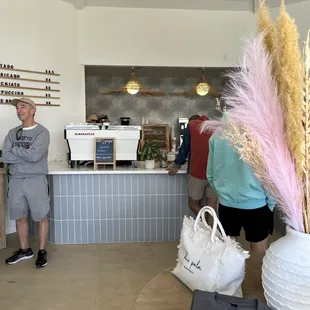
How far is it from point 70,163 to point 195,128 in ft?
5.28

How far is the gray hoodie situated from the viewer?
3238mm

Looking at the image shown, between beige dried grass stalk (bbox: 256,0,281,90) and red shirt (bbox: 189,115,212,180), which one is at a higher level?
beige dried grass stalk (bbox: 256,0,281,90)

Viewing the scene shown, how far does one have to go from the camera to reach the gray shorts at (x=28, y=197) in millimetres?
3355

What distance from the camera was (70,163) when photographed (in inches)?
162

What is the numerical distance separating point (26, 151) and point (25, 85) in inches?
68.6

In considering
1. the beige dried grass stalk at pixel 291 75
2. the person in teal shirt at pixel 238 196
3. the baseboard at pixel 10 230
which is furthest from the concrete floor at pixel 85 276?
the beige dried grass stalk at pixel 291 75

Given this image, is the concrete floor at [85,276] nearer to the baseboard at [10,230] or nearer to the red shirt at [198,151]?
the baseboard at [10,230]

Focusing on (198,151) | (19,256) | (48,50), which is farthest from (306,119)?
(48,50)

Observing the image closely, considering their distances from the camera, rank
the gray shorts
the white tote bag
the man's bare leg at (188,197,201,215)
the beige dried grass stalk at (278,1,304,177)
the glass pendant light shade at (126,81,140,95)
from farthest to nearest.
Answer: the glass pendant light shade at (126,81,140,95)
the man's bare leg at (188,197,201,215)
the gray shorts
the white tote bag
the beige dried grass stalk at (278,1,304,177)

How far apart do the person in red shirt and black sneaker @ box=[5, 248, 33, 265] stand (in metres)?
1.73

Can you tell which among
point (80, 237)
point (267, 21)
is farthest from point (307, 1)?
point (267, 21)

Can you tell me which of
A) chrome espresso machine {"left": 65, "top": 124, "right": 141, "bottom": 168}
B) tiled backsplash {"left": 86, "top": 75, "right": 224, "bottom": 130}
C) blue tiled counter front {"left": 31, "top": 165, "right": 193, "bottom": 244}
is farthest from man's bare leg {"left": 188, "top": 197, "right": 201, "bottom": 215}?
tiled backsplash {"left": 86, "top": 75, "right": 224, "bottom": 130}

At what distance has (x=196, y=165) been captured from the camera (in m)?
3.60

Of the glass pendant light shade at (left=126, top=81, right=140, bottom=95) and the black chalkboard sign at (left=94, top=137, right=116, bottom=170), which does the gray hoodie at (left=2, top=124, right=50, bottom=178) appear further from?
the glass pendant light shade at (left=126, top=81, right=140, bottom=95)
